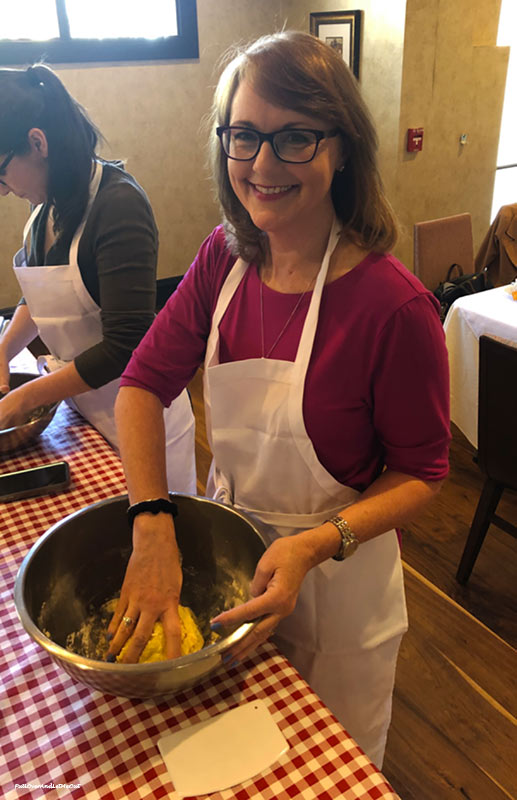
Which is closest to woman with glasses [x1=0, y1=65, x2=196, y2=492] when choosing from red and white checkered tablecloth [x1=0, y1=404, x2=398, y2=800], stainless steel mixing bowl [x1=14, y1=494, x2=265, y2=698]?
stainless steel mixing bowl [x1=14, y1=494, x2=265, y2=698]

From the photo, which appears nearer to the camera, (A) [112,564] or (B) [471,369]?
(A) [112,564]

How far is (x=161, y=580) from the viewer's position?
859 millimetres

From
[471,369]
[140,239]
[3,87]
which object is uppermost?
[3,87]

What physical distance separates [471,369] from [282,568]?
1.81m

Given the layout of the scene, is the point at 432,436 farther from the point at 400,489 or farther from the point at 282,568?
the point at 282,568

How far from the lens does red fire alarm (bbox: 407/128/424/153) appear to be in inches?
146

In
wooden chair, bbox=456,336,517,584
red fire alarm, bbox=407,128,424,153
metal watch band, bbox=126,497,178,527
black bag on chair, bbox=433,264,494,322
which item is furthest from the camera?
red fire alarm, bbox=407,128,424,153

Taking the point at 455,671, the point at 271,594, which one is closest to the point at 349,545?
the point at 271,594

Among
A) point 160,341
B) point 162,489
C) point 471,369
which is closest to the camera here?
point 162,489

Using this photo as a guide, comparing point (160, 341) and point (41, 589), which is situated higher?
point (160, 341)

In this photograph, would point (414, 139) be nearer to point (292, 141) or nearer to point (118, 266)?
point (118, 266)

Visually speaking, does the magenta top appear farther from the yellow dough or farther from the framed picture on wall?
the framed picture on wall

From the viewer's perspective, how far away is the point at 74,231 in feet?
4.40

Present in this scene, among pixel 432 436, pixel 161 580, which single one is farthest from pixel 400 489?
pixel 161 580
